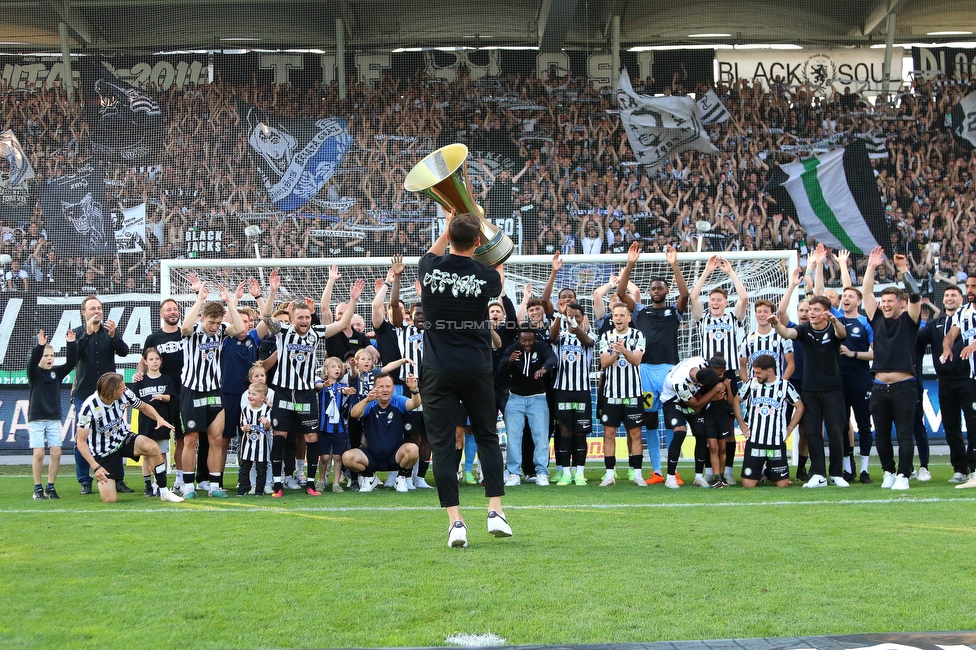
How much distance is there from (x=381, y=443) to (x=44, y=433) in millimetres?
3270

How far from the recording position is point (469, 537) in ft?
17.7

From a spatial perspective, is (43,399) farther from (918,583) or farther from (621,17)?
(621,17)

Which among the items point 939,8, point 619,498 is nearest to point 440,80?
point 939,8

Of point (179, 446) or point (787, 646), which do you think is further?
point (179, 446)

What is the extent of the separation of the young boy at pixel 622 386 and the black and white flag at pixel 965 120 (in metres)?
14.8

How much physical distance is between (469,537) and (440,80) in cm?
1689

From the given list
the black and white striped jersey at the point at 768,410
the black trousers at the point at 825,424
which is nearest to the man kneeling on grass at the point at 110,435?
the black and white striped jersey at the point at 768,410

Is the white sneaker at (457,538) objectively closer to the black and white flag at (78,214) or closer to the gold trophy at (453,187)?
the gold trophy at (453,187)

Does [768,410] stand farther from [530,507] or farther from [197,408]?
[197,408]

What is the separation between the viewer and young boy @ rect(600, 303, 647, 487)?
Result: 9.40 m

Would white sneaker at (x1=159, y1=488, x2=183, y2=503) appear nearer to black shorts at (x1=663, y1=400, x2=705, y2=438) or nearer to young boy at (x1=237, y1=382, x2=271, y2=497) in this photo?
young boy at (x1=237, y1=382, x2=271, y2=497)

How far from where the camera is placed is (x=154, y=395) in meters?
9.13

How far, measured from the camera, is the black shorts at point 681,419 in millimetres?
9109

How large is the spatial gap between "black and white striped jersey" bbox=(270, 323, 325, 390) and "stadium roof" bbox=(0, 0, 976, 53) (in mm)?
13119
